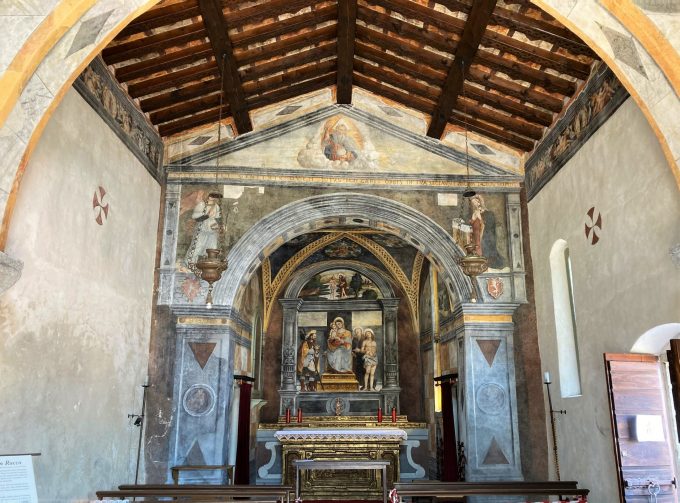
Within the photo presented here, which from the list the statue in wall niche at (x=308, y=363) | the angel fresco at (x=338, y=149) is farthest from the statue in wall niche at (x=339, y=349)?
the angel fresco at (x=338, y=149)

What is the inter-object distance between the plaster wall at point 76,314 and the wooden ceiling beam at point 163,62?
86cm

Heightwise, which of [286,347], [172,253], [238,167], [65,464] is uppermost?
[238,167]

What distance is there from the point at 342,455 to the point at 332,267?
4516 mm

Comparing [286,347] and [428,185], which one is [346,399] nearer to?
[286,347]

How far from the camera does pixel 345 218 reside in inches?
412

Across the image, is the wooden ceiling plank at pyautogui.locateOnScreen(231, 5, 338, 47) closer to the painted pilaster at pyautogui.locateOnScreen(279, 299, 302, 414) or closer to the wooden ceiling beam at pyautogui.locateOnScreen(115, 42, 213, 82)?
the wooden ceiling beam at pyautogui.locateOnScreen(115, 42, 213, 82)

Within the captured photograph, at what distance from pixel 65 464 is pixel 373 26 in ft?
22.1

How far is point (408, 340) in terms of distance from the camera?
558 inches

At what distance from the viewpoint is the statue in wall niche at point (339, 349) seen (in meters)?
13.7

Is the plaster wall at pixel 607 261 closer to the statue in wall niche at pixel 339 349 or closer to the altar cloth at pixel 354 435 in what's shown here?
the altar cloth at pixel 354 435

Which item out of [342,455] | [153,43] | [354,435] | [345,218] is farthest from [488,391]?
[153,43]

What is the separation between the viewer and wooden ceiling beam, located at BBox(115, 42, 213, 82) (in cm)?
809

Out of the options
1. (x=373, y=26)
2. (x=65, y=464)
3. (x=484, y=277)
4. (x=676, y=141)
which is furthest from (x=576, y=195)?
(x=65, y=464)

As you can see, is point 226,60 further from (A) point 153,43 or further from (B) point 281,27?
(A) point 153,43
